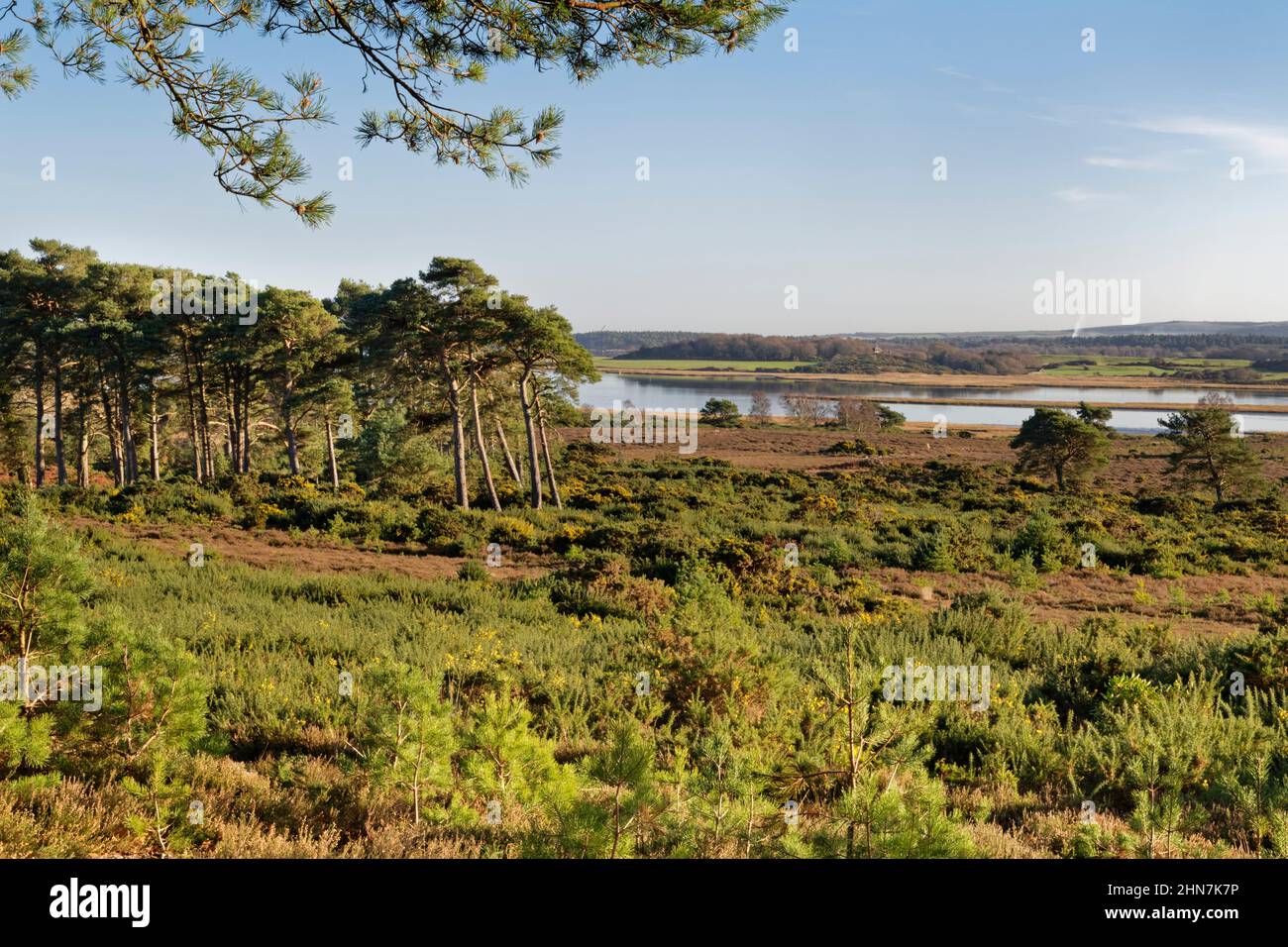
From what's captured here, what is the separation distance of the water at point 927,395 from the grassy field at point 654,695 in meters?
83.6

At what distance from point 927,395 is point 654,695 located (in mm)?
160485

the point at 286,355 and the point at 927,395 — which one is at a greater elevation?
the point at 927,395

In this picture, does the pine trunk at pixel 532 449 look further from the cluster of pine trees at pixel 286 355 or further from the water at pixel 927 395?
the water at pixel 927 395

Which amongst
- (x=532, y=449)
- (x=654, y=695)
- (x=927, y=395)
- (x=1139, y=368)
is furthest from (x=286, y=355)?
(x=1139, y=368)

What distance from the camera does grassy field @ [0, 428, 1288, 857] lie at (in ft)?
11.7

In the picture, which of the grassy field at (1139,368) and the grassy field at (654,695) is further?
the grassy field at (1139,368)

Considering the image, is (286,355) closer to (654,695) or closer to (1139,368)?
(654,695)

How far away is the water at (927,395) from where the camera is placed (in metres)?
105

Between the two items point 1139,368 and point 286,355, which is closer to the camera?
point 286,355

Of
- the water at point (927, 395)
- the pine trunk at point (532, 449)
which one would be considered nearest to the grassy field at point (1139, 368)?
the water at point (927, 395)

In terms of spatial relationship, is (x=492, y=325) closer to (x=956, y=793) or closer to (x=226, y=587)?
(x=226, y=587)

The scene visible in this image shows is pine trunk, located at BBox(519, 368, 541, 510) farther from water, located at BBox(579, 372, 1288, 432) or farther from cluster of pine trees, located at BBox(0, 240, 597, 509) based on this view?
water, located at BBox(579, 372, 1288, 432)

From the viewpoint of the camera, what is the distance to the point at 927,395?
503 ft
